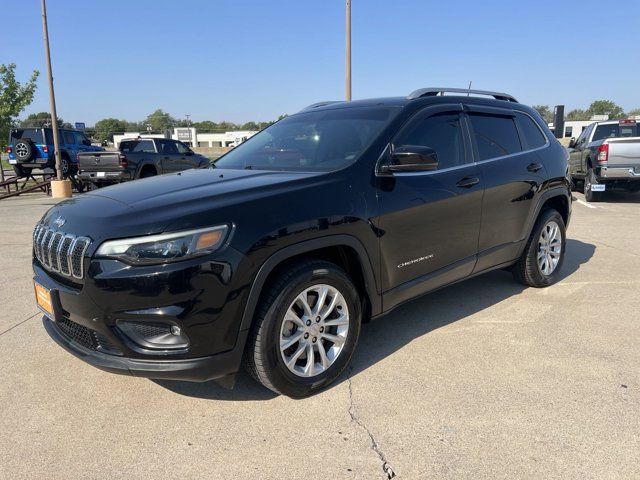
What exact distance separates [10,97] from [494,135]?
21.1 m

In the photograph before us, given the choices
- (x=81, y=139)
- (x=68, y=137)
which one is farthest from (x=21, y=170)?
(x=81, y=139)

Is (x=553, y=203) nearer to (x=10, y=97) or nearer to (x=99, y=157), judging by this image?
(x=99, y=157)

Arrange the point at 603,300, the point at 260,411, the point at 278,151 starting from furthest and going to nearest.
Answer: the point at 603,300
the point at 278,151
the point at 260,411

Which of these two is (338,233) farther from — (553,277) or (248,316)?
(553,277)

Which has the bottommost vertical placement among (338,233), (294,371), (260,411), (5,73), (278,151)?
(260,411)

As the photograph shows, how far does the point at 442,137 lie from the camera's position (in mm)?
3908

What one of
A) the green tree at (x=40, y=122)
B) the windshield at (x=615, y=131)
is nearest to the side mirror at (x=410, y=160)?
the windshield at (x=615, y=131)

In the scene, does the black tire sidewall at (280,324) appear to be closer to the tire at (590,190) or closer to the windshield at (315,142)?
the windshield at (315,142)

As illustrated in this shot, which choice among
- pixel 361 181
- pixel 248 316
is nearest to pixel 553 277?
pixel 361 181

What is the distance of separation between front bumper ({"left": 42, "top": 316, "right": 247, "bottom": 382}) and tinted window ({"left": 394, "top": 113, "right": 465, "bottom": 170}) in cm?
191

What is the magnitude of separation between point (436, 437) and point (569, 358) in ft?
4.74

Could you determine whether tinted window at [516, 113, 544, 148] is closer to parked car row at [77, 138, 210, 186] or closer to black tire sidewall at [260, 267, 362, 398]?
black tire sidewall at [260, 267, 362, 398]

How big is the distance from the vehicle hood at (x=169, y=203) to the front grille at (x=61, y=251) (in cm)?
5

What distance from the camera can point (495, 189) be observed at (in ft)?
13.8
